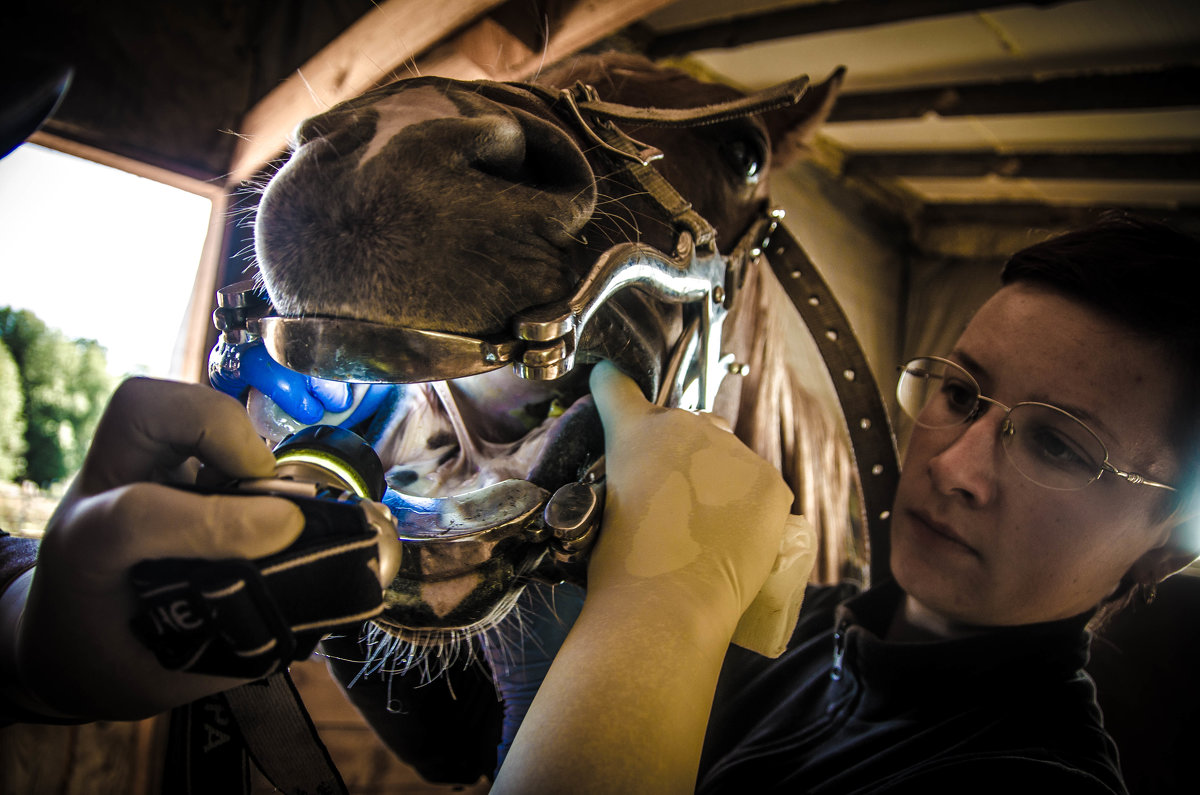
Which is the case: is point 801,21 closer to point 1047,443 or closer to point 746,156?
point 746,156

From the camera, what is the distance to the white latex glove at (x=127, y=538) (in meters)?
0.33

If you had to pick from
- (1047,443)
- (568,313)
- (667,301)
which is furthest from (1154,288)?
(568,313)

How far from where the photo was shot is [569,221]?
0.60 metres

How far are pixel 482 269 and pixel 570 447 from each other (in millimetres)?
306

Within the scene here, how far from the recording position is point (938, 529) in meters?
0.91

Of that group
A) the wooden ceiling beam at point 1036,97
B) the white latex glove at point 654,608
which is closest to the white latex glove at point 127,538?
the white latex glove at point 654,608

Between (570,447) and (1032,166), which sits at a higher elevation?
(1032,166)

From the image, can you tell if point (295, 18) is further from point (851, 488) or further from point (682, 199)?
point (851, 488)

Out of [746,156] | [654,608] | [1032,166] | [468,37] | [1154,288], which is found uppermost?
[1032,166]

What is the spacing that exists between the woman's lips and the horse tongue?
0.55 meters

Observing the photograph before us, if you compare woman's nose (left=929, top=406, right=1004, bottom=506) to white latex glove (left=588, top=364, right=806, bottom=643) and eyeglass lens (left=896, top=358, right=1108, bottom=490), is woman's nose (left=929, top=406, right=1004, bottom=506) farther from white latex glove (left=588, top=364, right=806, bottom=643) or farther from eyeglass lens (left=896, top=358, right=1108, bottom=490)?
white latex glove (left=588, top=364, right=806, bottom=643)

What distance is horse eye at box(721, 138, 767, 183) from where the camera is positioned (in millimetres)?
999

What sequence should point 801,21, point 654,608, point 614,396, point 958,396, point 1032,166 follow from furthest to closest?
1. point 1032,166
2. point 801,21
3. point 958,396
4. point 614,396
5. point 654,608

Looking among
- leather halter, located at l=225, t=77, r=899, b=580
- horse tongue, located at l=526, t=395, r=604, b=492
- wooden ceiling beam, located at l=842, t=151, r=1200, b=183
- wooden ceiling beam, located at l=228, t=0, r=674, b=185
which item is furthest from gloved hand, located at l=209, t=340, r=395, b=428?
wooden ceiling beam, located at l=842, t=151, r=1200, b=183
